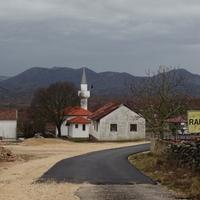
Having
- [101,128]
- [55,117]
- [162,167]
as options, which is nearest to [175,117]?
[162,167]

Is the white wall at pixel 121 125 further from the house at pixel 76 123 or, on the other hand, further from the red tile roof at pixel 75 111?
the red tile roof at pixel 75 111

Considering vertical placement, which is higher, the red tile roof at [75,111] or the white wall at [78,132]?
the red tile roof at [75,111]

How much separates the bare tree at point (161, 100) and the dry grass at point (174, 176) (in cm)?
810

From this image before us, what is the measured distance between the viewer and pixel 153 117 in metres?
40.1

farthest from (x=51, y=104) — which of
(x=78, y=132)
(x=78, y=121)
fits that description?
(x=78, y=132)

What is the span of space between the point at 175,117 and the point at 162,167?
1410 centimetres

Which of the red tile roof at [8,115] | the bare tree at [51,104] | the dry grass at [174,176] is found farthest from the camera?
the red tile roof at [8,115]

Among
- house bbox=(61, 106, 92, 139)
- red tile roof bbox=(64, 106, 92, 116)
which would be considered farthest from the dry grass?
red tile roof bbox=(64, 106, 92, 116)

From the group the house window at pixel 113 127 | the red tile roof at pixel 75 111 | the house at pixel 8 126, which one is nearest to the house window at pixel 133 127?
the house window at pixel 113 127

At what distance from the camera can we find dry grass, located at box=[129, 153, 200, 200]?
18.2 metres

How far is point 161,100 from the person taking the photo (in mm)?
39438

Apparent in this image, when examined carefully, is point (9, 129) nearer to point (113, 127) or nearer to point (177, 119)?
point (113, 127)

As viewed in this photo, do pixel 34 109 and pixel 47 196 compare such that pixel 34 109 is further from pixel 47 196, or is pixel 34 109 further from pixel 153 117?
pixel 47 196

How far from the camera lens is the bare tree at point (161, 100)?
39.5 metres
